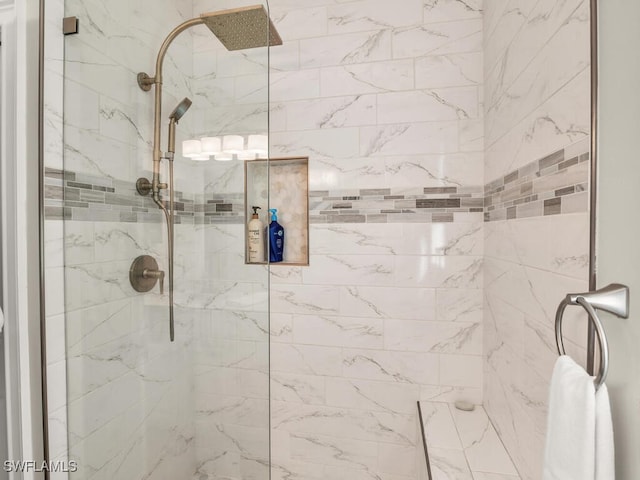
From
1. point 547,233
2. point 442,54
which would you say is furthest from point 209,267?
point 442,54

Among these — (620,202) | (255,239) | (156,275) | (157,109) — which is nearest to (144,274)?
(156,275)

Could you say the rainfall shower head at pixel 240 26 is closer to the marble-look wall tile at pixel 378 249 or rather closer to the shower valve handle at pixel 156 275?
the marble-look wall tile at pixel 378 249

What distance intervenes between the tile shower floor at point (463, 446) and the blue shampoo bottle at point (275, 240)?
39.5 inches

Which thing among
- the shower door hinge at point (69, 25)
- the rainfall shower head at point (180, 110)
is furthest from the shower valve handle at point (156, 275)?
the shower door hinge at point (69, 25)

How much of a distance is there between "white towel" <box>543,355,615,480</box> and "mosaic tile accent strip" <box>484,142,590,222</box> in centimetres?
38

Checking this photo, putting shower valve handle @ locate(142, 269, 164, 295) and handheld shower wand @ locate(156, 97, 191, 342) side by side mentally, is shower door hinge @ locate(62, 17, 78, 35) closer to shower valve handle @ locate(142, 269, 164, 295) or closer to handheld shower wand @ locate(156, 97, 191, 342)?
handheld shower wand @ locate(156, 97, 191, 342)

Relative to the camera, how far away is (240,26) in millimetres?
1177

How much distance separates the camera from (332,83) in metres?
1.70

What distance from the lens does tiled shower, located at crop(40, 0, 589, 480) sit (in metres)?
0.99

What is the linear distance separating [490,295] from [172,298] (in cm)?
126

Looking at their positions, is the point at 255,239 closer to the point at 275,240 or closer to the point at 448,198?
the point at 275,240

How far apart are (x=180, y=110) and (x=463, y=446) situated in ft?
5.14

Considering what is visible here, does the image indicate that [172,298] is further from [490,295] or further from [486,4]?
[486,4]

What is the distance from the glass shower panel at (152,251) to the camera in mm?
999
